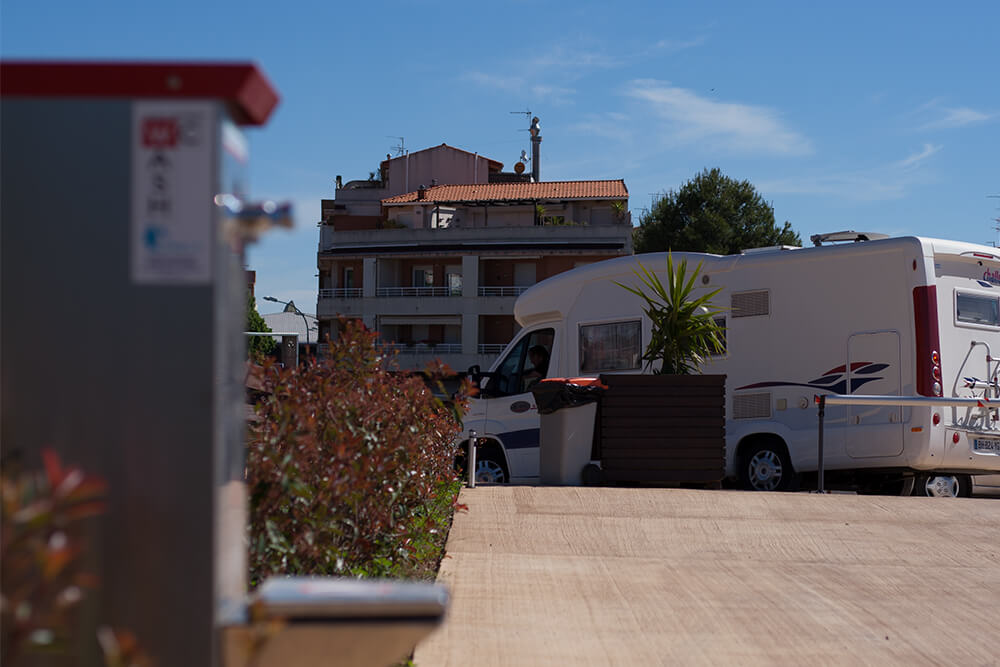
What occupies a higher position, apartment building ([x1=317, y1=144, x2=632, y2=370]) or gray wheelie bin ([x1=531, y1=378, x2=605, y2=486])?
apartment building ([x1=317, y1=144, x2=632, y2=370])

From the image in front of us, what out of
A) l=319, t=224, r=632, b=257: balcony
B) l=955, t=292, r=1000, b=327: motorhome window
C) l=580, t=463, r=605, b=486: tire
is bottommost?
l=580, t=463, r=605, b=486: tire

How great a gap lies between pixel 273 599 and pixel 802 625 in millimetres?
3787

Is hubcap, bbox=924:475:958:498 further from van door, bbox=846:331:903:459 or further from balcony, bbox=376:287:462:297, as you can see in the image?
balcony, bbox=376:287:462:297

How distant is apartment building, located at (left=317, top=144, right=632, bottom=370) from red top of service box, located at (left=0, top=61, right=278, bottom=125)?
55.5 meters

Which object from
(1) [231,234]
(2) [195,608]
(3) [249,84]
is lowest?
(2) [195,608]

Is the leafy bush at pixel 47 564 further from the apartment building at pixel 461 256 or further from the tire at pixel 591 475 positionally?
the apartment building at pixel 461 256

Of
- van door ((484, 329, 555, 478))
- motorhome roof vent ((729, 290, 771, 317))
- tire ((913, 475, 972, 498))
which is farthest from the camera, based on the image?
van door ((484, 329, 555, 478))

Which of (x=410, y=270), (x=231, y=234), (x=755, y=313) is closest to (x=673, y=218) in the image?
(x=410, y=270)

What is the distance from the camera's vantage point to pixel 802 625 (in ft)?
17.2

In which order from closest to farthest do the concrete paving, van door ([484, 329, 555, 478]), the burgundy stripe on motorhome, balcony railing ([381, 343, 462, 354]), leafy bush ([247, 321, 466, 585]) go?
1. leafy bush ([247, 321, 466, 585])
2. the concrete paving
3. the burgundy stripe on motorhome
4. van door ([484, 329, 555, 478])
5. balcony railing ([381, 343, 462, 354])

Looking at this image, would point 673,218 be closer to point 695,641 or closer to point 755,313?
point 755,313

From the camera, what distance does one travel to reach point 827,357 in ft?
38.8

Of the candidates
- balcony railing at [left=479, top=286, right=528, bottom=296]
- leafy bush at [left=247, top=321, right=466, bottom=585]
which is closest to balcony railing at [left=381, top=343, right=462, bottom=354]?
balcony railing at [left=479, top=286, right=528, bottom=296]

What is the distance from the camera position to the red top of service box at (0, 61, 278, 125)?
79.5 inches
